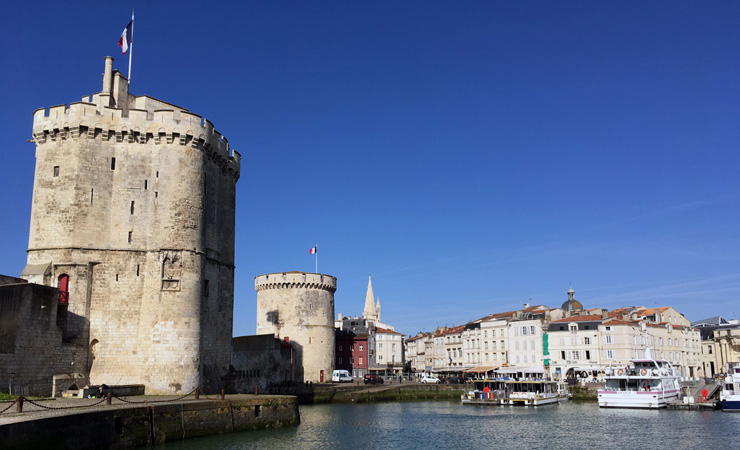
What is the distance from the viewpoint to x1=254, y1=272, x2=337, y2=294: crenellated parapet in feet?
201

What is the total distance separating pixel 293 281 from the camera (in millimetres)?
61156

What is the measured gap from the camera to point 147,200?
31328 millimetres

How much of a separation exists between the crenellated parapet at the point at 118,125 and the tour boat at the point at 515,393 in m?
31.2

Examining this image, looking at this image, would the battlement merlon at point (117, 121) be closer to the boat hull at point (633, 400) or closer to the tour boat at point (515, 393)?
the tour boat at point (515, 393)

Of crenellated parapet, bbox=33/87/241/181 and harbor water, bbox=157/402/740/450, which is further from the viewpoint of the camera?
crenellated parapet, bbox=33/87/241/181

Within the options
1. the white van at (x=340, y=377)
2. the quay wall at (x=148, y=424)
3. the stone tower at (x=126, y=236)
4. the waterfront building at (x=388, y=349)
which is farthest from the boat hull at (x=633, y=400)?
the waterfront building at (x=388, y=349)

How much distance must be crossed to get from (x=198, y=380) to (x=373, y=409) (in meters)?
19.0

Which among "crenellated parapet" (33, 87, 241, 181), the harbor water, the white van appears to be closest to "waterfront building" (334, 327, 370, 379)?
the white van

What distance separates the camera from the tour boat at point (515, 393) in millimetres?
50250

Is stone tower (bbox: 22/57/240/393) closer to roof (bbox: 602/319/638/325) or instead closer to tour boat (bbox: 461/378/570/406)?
tour boat (bbox: 461/378/570/406)

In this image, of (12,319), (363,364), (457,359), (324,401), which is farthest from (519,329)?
(12,319)

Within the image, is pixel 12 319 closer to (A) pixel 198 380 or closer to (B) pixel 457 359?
(A) pixel 198 380

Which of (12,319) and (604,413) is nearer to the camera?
(12,319)

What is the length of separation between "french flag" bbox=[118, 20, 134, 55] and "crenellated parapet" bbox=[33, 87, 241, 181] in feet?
8.70
